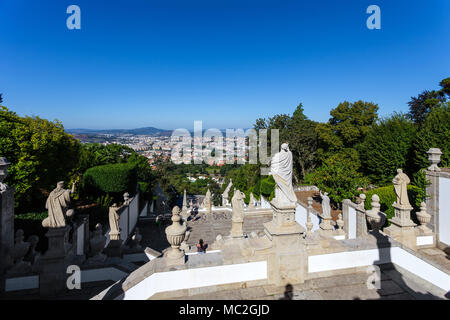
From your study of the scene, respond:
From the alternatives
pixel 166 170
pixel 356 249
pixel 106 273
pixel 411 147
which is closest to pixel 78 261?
pixel 106 273

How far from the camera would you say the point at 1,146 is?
10617 millimetres

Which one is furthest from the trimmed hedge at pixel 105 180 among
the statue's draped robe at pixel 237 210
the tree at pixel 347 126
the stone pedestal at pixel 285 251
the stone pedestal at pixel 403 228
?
the tree at pixel 347 126

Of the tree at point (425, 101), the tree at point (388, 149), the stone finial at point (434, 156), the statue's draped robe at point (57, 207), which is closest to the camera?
the statue's draped robe at point (57, 207)

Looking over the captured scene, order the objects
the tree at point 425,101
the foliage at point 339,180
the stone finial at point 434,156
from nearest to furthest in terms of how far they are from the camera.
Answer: the stone finial at point 434,156
the foliage at point 339,180
the tree at point 425,101

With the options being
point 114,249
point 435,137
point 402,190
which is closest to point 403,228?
point 402,190

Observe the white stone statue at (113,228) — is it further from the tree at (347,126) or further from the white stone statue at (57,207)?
the tree at (347,126)

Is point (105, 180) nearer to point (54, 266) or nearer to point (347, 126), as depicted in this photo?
point (54, 266)

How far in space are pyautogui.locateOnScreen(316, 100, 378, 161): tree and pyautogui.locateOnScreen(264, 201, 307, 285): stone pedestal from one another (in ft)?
75.9

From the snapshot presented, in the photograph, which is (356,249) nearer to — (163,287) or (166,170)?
(163,287)

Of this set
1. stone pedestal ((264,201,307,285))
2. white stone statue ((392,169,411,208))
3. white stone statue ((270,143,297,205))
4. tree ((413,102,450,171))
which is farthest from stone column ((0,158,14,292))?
tree ((413,102,450,171))

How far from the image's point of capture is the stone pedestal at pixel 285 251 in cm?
499

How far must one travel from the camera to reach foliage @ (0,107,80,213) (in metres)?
10.8

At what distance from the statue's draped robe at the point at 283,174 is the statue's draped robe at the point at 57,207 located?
17.0ft

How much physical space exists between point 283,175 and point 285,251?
1.69 meters
